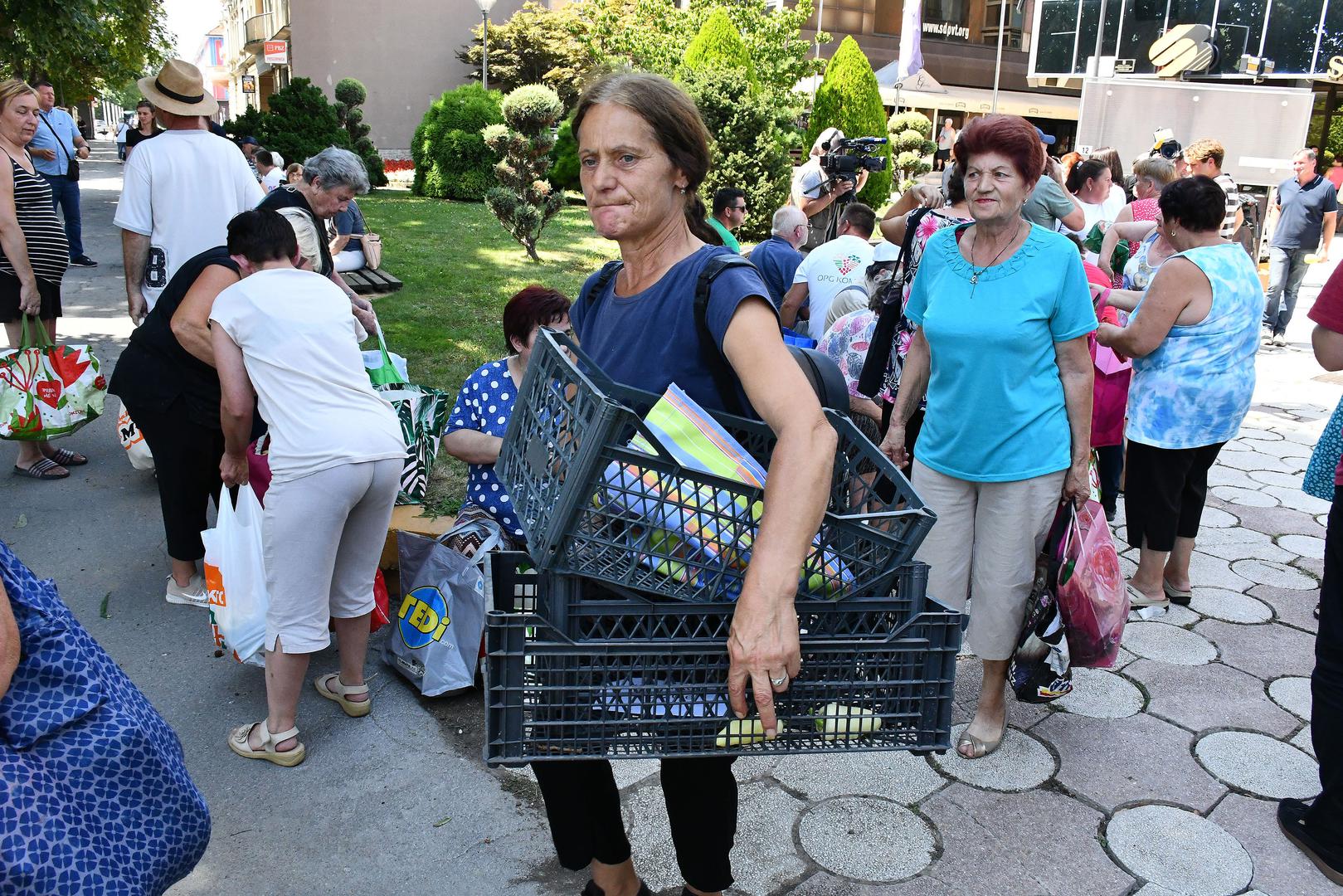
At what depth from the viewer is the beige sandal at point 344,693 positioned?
11.8 feet

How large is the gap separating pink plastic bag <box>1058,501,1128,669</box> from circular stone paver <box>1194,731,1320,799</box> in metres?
0.61

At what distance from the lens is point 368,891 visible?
8.95 ft

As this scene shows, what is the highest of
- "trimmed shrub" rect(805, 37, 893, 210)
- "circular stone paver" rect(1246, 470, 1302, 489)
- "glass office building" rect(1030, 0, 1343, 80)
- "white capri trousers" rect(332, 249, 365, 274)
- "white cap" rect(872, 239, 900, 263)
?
"glass office building" rect(1030, 0, 1343, 80)

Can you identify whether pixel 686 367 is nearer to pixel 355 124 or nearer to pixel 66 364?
pixel 66 364

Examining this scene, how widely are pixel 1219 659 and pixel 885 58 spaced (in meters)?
37.2

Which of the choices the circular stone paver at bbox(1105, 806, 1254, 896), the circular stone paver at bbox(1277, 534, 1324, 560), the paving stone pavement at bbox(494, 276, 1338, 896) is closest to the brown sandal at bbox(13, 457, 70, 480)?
the paving stone pavement at bbox(494, 276, 1338, 896)

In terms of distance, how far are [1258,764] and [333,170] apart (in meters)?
4.63

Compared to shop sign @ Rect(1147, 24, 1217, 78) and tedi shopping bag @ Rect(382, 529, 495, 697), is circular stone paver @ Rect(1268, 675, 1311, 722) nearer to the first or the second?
tedi shopping bag @ Rect(382, 529, 495, 697)

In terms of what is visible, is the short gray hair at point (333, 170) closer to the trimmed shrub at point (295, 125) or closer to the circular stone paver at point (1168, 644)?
the circular stone paver at point (1168, 644)

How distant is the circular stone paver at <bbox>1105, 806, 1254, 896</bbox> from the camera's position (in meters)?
2.77

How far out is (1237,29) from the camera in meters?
18.6

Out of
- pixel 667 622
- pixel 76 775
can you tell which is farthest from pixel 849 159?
pixel 76 775

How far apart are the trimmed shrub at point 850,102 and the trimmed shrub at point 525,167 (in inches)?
268

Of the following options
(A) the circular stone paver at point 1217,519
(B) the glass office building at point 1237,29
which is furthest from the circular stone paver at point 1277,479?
(B) the glass office building at point 1237,29
